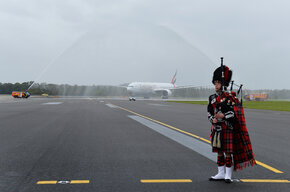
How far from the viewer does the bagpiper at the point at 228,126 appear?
14.8 feet

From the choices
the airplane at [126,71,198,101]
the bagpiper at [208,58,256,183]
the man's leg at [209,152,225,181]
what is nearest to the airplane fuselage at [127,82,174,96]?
the airplane at [126,71,198,101]

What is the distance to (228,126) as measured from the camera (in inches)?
179

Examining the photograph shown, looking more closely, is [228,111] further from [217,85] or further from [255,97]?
[255,97]

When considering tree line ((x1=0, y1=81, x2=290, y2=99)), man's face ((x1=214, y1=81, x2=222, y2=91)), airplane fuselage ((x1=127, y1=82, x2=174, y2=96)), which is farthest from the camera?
tree line ((x1=0, y1=81, x2=290, y2=99))

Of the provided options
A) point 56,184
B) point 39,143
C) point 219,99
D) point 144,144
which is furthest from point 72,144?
A: point 219,99

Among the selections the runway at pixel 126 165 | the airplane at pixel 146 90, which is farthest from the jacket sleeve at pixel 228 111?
the airplane at pixel 146 90

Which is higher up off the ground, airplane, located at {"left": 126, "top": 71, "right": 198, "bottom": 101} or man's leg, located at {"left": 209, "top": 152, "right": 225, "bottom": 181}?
airplane, located at {"left": 126, "top": 71, "right": 198, "bottom": 101}

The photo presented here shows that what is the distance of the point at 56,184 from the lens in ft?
15.1

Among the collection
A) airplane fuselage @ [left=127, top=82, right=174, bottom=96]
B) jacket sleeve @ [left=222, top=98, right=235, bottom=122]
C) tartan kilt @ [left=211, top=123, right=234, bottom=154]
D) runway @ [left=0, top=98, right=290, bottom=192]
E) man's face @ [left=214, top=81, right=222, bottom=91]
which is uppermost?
airplane fuselage @ [left=127, top=82, right=174, bottom=96]

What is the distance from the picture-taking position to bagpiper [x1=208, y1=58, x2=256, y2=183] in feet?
14.8

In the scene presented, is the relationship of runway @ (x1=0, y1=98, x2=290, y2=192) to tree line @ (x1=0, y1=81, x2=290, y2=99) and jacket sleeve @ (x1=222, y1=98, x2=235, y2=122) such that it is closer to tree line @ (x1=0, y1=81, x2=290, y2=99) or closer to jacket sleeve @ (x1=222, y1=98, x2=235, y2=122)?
jacket sleeve @ (x1=222, y1=98, x2=235, y2=122)

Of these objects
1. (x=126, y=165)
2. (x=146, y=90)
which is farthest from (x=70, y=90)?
(x=126, y=165)

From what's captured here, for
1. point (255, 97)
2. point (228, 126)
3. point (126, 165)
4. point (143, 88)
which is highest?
point (143, 88)

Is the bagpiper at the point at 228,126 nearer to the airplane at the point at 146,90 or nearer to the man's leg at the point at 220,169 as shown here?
the man's leg at the point at 220,169
